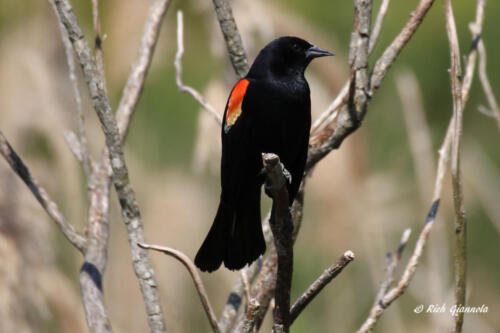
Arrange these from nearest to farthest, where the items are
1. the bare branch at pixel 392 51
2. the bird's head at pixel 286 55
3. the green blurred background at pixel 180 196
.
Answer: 1. the bare branch at pixel 392 51
2. the bird's head at pixel 286 55
3. the green blurred background at pixel 180 196

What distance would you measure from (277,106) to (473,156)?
167cm

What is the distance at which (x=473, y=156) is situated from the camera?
377 centimetres

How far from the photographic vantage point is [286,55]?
2809mm

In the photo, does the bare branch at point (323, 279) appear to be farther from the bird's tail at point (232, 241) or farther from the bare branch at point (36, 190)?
the bare branch at point (36, 190)

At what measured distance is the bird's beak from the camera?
2.88 metres

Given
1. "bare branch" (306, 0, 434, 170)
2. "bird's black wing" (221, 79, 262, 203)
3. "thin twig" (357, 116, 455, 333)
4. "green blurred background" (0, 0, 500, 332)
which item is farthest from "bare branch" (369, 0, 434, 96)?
"green blurred background" (0, 0, 500, 332)

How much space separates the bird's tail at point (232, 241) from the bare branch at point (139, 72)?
1.54ft

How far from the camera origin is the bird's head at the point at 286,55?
270 centimetres

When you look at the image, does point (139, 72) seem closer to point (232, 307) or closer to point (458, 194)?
point (232, 307)

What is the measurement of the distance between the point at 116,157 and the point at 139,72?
0.55 m

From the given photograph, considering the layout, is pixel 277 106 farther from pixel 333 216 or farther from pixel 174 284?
pixel 174 284

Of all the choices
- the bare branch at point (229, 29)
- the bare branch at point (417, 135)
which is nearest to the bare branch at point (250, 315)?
the bare branch at point (229, 29)

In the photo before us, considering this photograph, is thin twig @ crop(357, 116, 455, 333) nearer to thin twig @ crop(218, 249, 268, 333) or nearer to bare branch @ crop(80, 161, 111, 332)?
thin twig @ crop(218, 249, 268, 333)

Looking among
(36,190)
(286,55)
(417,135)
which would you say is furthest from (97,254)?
(417,135)
